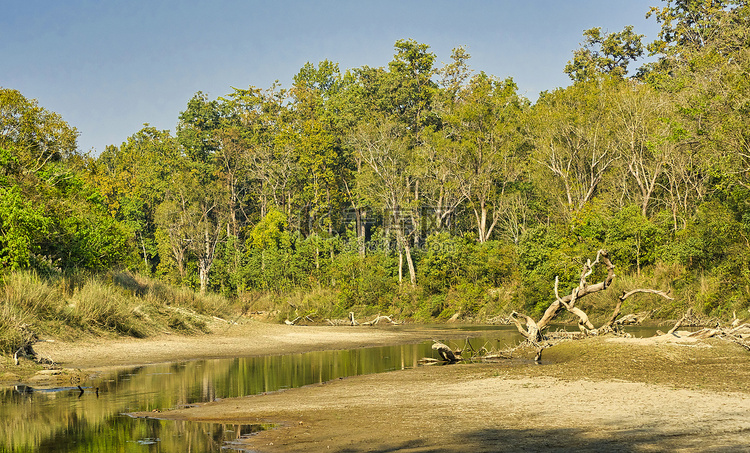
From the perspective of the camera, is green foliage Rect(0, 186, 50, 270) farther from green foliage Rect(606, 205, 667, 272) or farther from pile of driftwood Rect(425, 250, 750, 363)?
green foliage Rect(606, 205, 667, 272)

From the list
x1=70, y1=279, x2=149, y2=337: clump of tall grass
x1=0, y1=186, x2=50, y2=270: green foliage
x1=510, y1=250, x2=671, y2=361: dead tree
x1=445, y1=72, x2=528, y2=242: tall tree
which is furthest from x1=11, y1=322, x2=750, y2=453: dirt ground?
x1=445, y1=72, x2=528, y2=242: tall tree

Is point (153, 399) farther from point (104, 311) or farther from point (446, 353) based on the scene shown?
point (104, 311)

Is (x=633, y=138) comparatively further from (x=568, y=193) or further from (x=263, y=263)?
(x=263, y=263)

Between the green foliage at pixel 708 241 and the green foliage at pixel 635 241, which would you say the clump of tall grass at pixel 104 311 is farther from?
the green foliage at pixel 635 241

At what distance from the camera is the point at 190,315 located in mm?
33844

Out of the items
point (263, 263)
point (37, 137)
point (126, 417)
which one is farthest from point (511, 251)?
point (126, 417)

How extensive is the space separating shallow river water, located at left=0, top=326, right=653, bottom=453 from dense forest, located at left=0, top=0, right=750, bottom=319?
9972 millimetres

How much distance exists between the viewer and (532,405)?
1312 cm

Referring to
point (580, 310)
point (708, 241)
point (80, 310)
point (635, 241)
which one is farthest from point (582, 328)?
point (635, 241)

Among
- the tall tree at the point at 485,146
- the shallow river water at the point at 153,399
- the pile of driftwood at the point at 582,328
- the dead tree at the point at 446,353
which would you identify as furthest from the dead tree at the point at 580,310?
the tall tree at the point at 485,146

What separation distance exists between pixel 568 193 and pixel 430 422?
4643cm

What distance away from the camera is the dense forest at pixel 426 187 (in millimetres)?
35844

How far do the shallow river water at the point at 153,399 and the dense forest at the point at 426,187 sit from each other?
9.97 meters

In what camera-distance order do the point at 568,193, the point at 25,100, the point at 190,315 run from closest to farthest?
the point at 190,315 → the point at 25,100 → the point at 568,193
